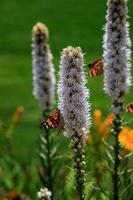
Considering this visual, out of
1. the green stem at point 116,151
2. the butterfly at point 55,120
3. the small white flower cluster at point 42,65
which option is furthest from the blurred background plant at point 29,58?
the butterfly at point 55,120

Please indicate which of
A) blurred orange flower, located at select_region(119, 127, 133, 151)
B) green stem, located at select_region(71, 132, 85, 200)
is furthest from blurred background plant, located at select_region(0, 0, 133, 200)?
green stem, located at select_region(71, 132, 85, 200)

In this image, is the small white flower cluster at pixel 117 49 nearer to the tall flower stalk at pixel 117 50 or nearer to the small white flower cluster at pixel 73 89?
the tall flower stalk at pixel 117 50

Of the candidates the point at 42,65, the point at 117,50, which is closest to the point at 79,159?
the point at 117,50

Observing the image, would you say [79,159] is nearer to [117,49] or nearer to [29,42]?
[117,49]

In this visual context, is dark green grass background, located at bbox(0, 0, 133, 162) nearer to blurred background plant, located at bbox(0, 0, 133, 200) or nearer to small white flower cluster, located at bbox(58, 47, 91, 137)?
blurred background plant, located at bbox(0, 0, 133, 200)

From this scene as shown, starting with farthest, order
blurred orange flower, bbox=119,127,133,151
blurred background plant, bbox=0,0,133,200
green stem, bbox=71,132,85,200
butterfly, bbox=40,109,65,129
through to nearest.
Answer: blurred background plant, bbox=0,0,133,200 → blurred orange flower, bbox=119,127,133,151 → green stem, bbox=71,132,85,200 → butterfly, bbox=40,109,65,129
